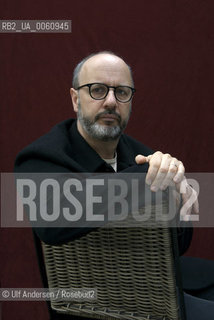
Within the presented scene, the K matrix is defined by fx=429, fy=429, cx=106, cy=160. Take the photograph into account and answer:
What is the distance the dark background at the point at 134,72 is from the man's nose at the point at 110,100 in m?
0.91

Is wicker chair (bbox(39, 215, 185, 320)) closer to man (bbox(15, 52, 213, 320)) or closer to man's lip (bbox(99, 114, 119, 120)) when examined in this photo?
man (bbox(15, 52, 213, 320))

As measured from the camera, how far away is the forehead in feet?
4.21

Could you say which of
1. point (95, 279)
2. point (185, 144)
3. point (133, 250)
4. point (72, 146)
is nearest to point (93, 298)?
point (95, 279)

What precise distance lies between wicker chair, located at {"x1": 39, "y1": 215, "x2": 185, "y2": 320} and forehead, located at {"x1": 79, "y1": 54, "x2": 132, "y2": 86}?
493 mm

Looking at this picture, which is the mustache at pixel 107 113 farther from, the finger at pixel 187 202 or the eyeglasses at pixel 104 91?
the finger at pixel 187 202

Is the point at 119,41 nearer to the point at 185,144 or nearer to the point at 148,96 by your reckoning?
the point at 148,96

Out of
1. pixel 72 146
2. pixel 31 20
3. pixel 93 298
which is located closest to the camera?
pixel 93 298

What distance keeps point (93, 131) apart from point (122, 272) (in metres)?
0.47

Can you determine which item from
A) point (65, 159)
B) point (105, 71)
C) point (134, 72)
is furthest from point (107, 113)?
point (134, 72)

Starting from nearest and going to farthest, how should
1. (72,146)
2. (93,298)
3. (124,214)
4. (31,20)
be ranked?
(124,214)
(93,298)
(72,146)
(31,20)

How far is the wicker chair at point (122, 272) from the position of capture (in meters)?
0.97

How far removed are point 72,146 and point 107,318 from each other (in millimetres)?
527

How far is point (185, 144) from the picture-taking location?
2.25 m
